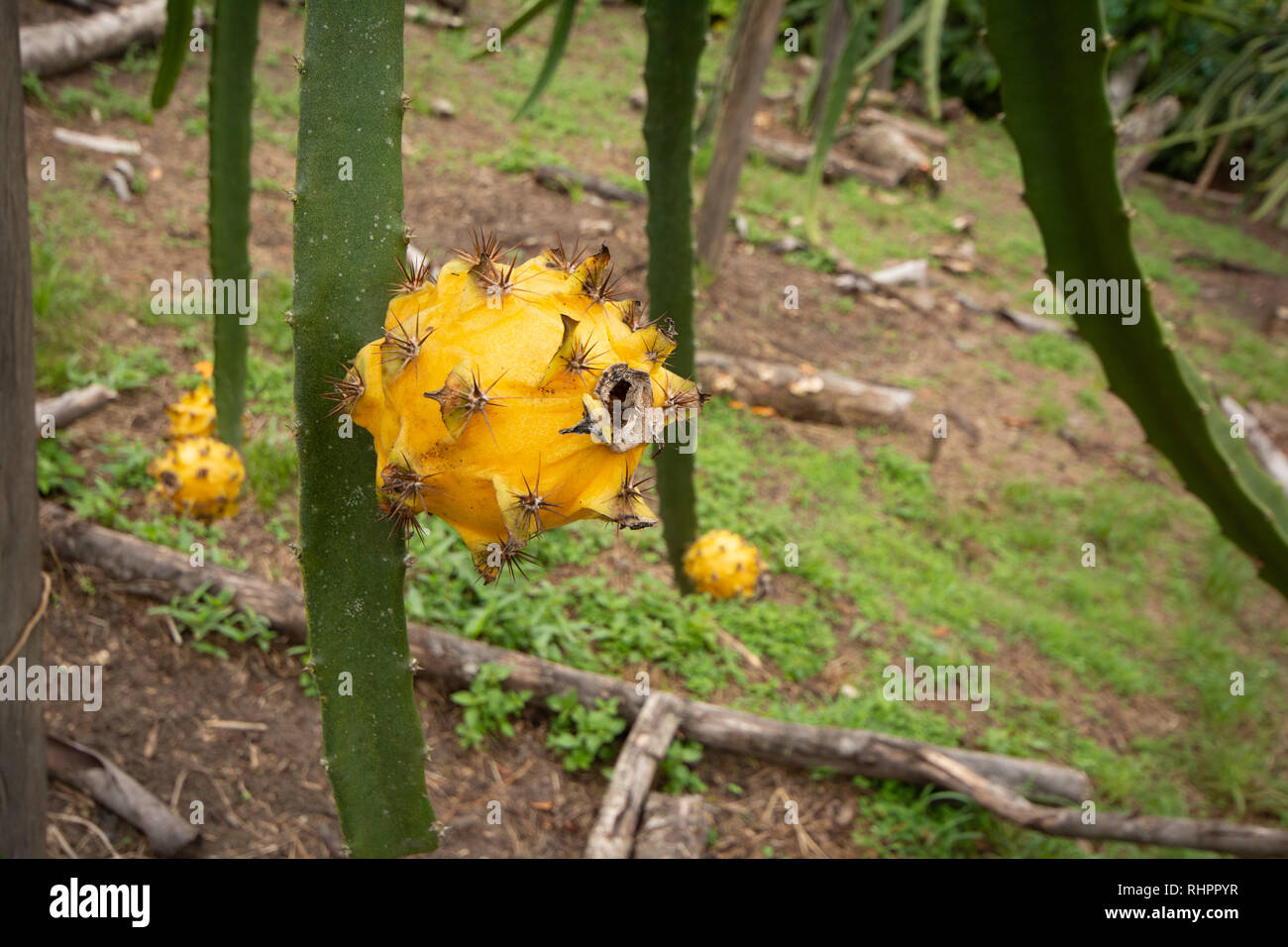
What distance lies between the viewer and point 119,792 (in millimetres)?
2182

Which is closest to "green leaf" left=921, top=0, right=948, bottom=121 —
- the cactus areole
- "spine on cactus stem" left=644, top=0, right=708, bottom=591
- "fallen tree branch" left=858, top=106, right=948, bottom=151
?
"spine on cactus stem" left=644, top=0, right=708, bottom=591

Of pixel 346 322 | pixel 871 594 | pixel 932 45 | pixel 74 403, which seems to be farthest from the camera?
pixel 932 45

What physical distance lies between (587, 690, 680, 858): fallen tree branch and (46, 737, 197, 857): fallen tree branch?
0.97m

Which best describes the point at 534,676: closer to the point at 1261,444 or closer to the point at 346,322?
the point at 346,322

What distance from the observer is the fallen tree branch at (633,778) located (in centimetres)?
233

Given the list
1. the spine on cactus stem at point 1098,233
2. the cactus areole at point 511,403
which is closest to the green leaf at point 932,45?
the spine on cactus stem at point 1098,233

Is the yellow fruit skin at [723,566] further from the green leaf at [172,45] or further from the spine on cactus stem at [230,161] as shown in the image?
the green leaf at [172,45]

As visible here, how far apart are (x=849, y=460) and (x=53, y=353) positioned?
3.42 metres

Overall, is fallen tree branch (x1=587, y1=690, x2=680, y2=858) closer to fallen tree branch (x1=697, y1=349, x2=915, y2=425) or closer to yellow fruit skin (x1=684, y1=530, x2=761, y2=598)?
yellow fruit skin (x1=684, y1=530, x2=761, y2=598)

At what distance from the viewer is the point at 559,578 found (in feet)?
11.0

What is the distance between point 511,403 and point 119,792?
193cm

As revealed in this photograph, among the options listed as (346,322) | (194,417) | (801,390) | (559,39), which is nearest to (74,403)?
(194,417)

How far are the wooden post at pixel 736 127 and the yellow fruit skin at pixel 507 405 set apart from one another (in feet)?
14.2

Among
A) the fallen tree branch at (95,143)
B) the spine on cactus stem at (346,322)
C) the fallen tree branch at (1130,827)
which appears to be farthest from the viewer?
the fallen tree branch at (95,143)
